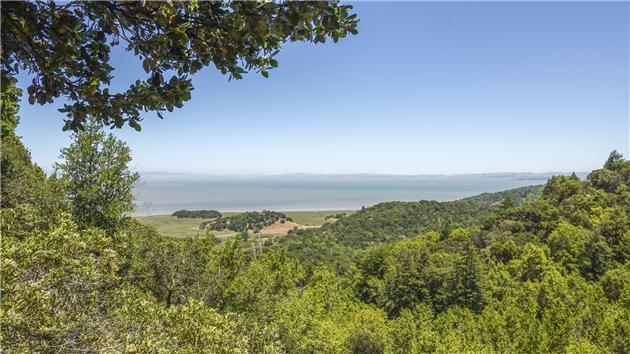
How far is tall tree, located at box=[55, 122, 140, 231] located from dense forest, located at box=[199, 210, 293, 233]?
166 ft

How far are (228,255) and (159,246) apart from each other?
2.20 m

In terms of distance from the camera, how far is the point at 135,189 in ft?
27.4

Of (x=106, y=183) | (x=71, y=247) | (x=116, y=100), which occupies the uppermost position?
(x=116, y=100)

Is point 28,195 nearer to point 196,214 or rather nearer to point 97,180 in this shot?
point 97,180

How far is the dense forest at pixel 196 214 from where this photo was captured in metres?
55.6

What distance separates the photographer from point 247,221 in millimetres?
66750

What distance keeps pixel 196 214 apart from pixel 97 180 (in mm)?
56568

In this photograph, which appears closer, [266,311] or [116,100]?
[116,100]

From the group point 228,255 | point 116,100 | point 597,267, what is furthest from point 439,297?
point 116,100

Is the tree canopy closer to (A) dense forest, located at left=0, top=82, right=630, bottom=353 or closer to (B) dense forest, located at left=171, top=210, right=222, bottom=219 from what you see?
(A) dense forest, located at left=0, top=82, right=630, bottom=353

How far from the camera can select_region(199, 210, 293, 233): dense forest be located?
59.5 metres

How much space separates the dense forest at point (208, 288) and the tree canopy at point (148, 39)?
40 centimetres

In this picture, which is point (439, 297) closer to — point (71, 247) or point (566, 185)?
point (71, 247)

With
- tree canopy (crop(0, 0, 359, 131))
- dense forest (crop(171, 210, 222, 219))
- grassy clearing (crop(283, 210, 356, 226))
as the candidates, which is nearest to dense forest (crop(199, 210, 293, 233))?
dense forest (crop(171, 210, 222, 219))
